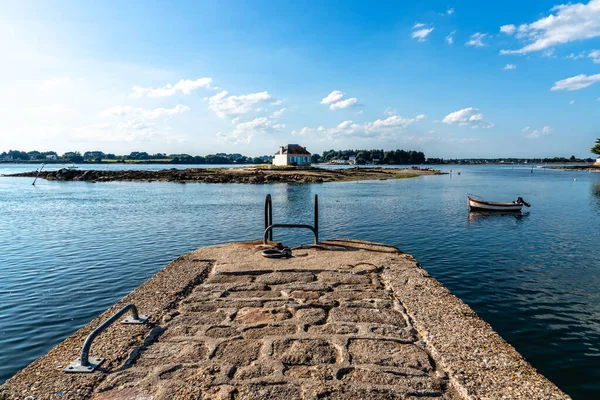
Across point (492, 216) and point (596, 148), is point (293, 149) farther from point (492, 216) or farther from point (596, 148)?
point (596, 148)

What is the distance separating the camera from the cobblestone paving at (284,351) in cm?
519

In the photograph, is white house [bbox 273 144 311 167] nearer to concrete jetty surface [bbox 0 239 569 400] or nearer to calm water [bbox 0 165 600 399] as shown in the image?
calm water [bbox 0 165 600 399]

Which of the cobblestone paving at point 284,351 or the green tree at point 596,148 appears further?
the green tree at point 596,148

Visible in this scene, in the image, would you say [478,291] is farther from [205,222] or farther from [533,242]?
[205,222]

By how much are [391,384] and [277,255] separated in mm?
7355

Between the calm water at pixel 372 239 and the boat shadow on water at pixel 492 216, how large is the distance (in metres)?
0.44

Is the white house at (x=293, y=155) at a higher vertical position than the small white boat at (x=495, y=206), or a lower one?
higher

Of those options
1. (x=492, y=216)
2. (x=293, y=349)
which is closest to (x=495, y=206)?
(x=492, y=216)

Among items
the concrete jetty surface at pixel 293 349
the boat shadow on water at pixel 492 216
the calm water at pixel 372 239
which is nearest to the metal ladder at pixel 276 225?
the concrete jetty surface at pixel 293 349

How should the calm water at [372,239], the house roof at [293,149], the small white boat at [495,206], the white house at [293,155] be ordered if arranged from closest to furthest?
the calm water at [372,239]
the small white boat at [495,206]
the white house at [293,155]
the house roof at [293,149]

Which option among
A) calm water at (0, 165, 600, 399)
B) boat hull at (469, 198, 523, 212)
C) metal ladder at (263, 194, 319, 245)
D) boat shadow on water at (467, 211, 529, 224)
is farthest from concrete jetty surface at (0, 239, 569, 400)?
boat hull at (469, 198, 523, 212)

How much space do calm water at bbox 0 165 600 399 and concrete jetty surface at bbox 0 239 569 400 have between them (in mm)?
2600

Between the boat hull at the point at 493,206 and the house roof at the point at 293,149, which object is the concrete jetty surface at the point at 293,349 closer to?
the boat hull at the point at 493,206

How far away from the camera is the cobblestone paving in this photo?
5.19 meters
